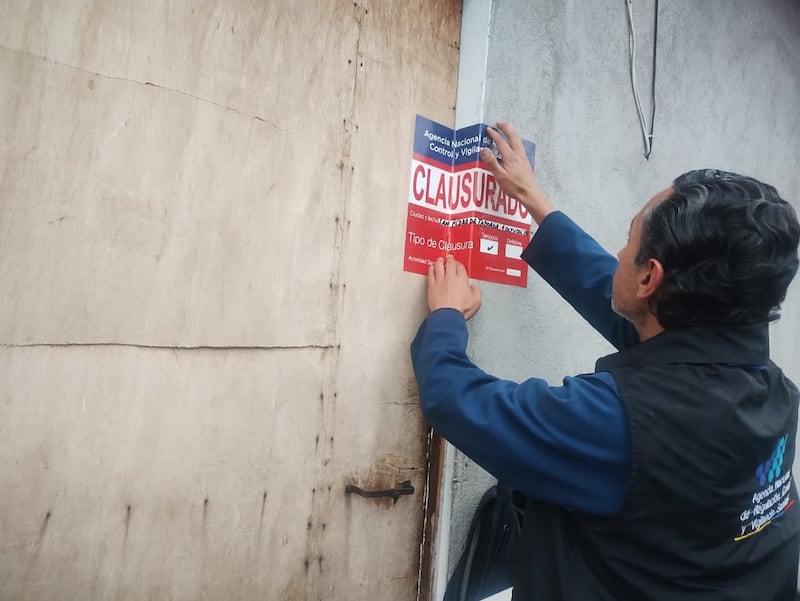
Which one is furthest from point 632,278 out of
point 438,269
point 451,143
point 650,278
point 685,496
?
point 451,143

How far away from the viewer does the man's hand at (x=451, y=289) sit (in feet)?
5.35

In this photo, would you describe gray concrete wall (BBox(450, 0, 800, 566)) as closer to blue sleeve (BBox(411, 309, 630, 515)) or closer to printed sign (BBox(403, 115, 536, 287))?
printed sign (BBox(403, 115, 536, 287))

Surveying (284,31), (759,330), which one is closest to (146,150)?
(284,31)

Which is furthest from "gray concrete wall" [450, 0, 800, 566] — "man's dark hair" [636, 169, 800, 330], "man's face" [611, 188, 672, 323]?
"man's dark hair" [636, 169, 800, 330]

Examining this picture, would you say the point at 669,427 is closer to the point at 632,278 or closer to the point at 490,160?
the point at 632,278

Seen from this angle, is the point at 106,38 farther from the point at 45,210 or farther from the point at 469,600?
the point at 469,600

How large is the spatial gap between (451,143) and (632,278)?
73cm

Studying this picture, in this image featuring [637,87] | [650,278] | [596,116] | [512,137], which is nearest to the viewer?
[650,278]

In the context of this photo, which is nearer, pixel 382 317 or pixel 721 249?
pixel 721 249

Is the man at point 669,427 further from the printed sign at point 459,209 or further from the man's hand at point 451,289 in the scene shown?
the printed sign at point 459,209

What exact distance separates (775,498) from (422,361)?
2.64 ft

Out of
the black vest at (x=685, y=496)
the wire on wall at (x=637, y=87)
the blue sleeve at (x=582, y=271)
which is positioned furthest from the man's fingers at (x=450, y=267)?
the wire on wall at (x=637, y=87)

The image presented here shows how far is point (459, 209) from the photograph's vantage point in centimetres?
178

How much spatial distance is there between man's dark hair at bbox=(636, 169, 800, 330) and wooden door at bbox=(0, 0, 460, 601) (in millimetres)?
695
